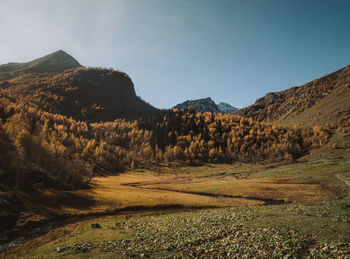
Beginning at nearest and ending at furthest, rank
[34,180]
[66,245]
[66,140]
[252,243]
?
[252,243], [66,245], [34,180], [66,140]

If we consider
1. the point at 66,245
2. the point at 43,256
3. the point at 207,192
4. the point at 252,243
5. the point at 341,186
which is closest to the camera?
the point at 252,243

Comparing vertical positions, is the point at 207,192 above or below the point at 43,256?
below

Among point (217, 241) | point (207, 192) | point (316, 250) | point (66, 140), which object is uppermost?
point (66, 140)

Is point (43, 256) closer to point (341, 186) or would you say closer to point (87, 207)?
point (87, 207)

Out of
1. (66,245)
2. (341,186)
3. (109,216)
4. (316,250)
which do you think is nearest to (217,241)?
(316,250)

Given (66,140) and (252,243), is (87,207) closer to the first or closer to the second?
(252,243)

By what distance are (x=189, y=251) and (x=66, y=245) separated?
1865 centimetres

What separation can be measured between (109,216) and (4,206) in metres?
21.7

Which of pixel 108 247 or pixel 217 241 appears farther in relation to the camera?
pixel 108 247

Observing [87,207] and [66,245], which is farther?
[87,207]

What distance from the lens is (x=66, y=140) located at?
653 ft

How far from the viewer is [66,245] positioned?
26.0 meters

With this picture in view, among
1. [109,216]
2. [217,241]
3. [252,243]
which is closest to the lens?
[252,243]

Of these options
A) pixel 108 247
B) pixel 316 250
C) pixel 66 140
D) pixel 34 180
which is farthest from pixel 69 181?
pixel 66 140
